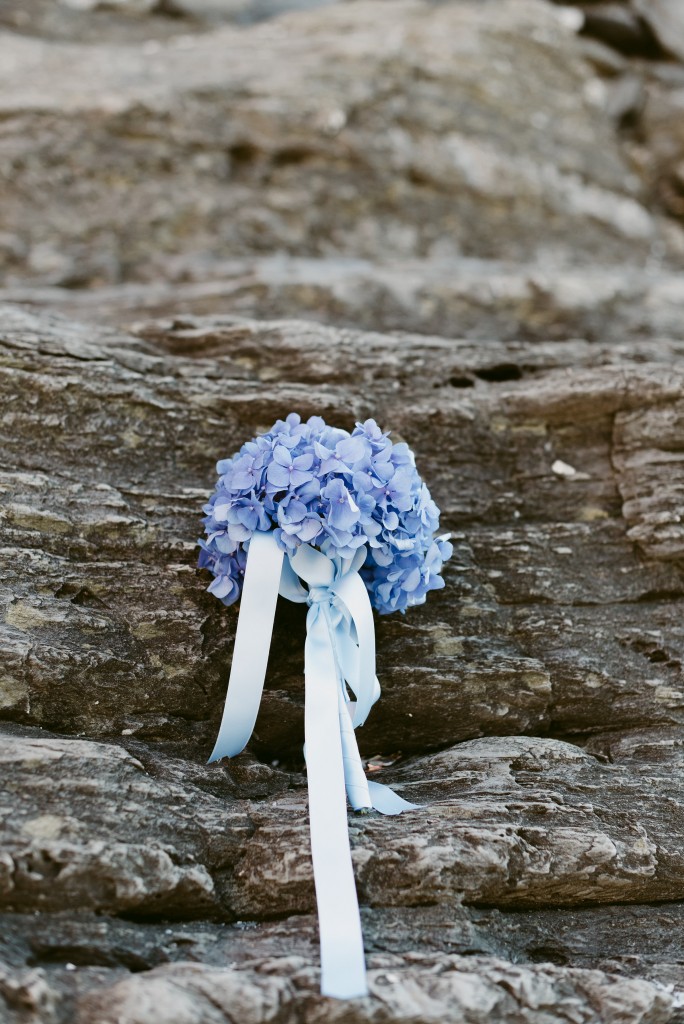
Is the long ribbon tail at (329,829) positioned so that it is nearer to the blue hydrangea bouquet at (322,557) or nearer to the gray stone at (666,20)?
the blue hydrangea bouquet at (322,557)

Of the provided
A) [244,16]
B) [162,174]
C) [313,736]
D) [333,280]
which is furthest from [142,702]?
[244,16]

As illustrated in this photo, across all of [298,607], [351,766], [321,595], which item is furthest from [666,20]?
[351,766]

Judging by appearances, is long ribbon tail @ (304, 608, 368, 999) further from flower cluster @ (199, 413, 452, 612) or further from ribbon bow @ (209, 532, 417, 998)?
flower cluster @ (199, 413, 452, 612)

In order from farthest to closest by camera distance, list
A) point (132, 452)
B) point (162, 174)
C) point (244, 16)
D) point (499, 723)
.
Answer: point (244, 16), point (162, 174), point (132, 452), point (499, 723)

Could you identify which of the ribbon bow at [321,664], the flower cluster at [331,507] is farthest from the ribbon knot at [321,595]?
the flower cluster at [331,507]

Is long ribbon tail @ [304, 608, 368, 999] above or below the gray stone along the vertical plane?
below

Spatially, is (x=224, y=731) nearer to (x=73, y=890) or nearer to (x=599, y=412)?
(x=73, y=890)

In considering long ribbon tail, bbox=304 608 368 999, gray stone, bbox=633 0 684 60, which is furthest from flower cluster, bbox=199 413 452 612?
gray stone, bbox=633 0 684 60
